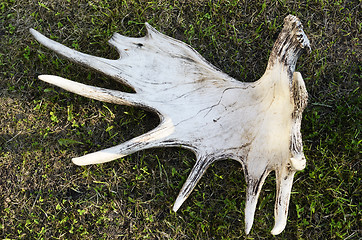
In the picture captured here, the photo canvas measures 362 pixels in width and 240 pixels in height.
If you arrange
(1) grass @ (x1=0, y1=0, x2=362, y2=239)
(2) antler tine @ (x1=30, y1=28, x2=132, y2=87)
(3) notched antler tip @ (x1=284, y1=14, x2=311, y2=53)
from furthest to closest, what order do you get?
(1) grass @ (x1=0, y1=0, x2=362, y2=239), (2) antler tine @ (x1=30, y1=28, x2=132, y2=87), (3) notched antler tip @ (x1=284, y1=14, x2=311, y2=53)

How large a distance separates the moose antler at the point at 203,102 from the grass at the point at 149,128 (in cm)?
30

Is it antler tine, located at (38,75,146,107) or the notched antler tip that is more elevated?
the notched antler tip

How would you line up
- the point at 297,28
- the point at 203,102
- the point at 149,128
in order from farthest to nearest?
the point at 149,128
the point at 203,102
the point at 297,28

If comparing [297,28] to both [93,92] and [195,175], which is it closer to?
[195,175]

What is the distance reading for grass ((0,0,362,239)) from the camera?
8.91 feet

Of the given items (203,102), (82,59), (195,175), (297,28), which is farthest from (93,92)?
(297,28)

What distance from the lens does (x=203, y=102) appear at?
255 centimetres

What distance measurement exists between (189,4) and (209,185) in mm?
1433

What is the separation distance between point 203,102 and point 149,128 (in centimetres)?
50

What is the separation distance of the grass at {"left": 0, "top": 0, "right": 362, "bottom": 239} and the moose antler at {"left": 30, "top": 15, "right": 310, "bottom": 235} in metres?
0.30

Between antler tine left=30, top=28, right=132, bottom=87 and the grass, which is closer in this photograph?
antler tine left=30, top=28, right=132, bottom=87

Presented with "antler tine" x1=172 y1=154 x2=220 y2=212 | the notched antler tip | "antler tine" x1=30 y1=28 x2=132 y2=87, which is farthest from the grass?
the notched antler tip

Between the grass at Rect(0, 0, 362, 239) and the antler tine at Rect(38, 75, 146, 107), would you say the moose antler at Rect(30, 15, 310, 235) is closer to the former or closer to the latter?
the antler tine at Rect(38, 75, 146, 107)

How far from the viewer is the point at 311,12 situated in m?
3.01
